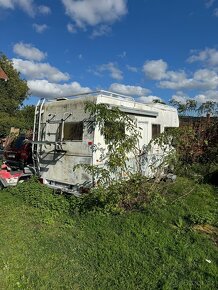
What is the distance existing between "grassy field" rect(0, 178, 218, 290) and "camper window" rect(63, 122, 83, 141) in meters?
2.00

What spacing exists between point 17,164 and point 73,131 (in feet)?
12.8

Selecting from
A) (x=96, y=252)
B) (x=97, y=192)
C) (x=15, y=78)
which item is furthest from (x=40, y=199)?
(x=15, y=78)

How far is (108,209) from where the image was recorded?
629cm

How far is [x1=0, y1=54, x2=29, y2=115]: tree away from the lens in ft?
121

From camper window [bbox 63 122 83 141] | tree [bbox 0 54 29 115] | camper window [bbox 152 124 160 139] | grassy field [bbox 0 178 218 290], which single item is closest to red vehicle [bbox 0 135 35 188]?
camper window [bbox 63 122 83 141]

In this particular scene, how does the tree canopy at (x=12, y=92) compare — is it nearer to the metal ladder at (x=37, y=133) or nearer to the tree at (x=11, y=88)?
the tree at (x=11, y=88)

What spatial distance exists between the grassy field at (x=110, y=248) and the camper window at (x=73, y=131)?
2001 mm

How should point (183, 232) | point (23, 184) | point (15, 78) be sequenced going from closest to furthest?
point (183, 232), point (23, 184), point (15, 78)

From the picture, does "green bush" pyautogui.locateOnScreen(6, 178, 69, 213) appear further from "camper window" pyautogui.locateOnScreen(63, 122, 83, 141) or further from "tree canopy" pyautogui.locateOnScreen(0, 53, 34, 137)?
"tree canopy" pyautogui.locateOnScreen(0, 53, 34, 137)

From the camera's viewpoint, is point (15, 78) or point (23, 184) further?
point (15, 78)

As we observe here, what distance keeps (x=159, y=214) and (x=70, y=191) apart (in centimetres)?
258

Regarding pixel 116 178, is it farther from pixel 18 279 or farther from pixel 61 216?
pixel 18 279

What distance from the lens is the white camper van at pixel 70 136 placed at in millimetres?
7242

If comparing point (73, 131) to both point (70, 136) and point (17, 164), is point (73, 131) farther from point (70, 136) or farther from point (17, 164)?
point (17, 164)
